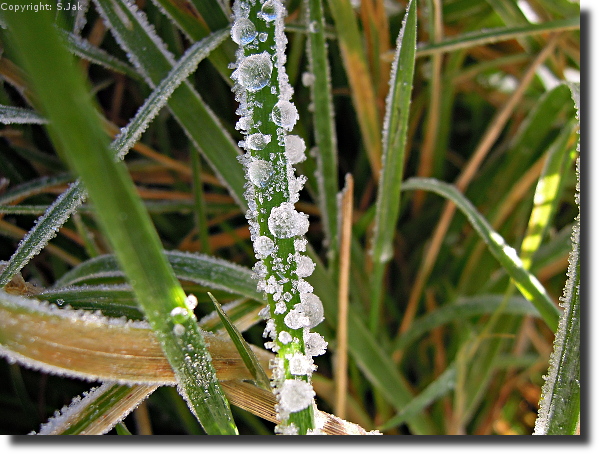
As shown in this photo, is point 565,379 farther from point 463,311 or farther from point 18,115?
point 18,115

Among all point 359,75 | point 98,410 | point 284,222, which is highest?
point 359,75

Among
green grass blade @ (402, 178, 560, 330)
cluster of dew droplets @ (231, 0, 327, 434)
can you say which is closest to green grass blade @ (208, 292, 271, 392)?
cluster of dew droplets @ (231, 0, 327, 434)

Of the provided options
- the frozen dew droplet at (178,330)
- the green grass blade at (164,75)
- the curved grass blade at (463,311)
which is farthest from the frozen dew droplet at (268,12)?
the curved grass blade at (463,311)

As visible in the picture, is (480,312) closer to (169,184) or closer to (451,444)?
(451,444)

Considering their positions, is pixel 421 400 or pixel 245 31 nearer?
pixel 245 31

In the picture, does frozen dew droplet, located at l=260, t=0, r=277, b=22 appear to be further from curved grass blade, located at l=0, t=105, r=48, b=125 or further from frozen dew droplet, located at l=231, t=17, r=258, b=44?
curved grass blade, located at l=0, t=105, r=48, b=125

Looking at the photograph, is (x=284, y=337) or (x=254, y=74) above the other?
(x=254, y=74)

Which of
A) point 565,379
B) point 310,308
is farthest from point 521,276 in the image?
point 310,308

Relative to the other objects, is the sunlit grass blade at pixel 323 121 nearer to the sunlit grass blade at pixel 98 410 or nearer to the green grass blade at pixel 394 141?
the green grass blade at pixel 394 141
